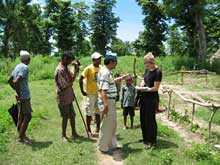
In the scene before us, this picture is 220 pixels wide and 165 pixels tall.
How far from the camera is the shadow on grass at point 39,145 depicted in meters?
7.54

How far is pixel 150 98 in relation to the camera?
741 centimetres

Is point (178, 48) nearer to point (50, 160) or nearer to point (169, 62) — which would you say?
point (169, 62)

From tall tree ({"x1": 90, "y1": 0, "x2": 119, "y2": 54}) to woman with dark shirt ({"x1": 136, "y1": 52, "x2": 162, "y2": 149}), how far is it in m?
43.0

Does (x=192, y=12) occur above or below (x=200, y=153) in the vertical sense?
above

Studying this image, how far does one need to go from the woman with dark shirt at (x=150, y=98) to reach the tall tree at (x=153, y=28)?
3096 cm

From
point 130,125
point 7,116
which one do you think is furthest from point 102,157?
point 7,116

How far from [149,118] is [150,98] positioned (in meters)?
0.42

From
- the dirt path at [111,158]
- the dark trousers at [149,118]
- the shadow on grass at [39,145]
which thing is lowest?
the dirt path at [111,158]

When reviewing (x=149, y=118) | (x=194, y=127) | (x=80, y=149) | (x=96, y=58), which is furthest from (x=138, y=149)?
(x=194, y=127)

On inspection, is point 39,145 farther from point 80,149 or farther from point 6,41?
point 6,41

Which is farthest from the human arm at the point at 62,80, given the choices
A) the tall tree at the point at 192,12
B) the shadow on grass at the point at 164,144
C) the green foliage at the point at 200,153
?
the tall tree at the point at 192,12

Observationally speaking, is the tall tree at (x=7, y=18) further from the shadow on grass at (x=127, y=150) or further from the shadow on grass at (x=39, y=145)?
the shadow on grass at (x=127, y=150)

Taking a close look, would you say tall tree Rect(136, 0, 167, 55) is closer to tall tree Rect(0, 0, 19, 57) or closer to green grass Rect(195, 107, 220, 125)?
tall tree Rect(0, 0, 19, 57)

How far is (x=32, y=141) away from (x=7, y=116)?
2.24 m
